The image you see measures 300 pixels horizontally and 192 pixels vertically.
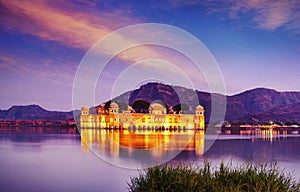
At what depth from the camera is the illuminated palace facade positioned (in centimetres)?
11044

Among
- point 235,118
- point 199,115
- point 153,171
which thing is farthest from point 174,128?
point 153,171

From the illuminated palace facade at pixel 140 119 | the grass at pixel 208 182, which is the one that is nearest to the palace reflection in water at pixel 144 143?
the grass at pixel 208 182

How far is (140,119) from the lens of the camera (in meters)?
109

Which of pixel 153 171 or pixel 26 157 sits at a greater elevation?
pixel 153 171

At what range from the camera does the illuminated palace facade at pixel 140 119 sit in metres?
110

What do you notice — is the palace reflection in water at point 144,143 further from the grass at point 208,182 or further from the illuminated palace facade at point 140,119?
the illuminated palace facade at point 140,119

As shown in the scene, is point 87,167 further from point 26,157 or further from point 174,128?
point 174,128

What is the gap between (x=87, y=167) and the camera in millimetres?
25047

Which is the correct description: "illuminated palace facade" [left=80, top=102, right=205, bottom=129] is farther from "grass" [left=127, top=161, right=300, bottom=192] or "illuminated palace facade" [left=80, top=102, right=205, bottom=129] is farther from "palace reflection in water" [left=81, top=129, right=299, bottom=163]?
"grass" [left=127, top=161, right=300, bottom=192]

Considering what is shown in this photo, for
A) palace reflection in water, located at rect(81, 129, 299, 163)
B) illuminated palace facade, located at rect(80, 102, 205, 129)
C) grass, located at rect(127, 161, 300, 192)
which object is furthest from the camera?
illuminated palace facade, located at rect(80, 102, 205, 129)

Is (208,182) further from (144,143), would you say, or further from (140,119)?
(140,119)

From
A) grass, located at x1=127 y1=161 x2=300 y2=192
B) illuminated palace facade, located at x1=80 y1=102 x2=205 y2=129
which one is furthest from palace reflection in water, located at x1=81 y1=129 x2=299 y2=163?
illuminated palace facade, located at x1=80 y1=102 x2=205 y2=129

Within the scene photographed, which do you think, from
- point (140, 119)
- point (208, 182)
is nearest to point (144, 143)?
point (208, 182)

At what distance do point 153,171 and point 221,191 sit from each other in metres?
2.43
